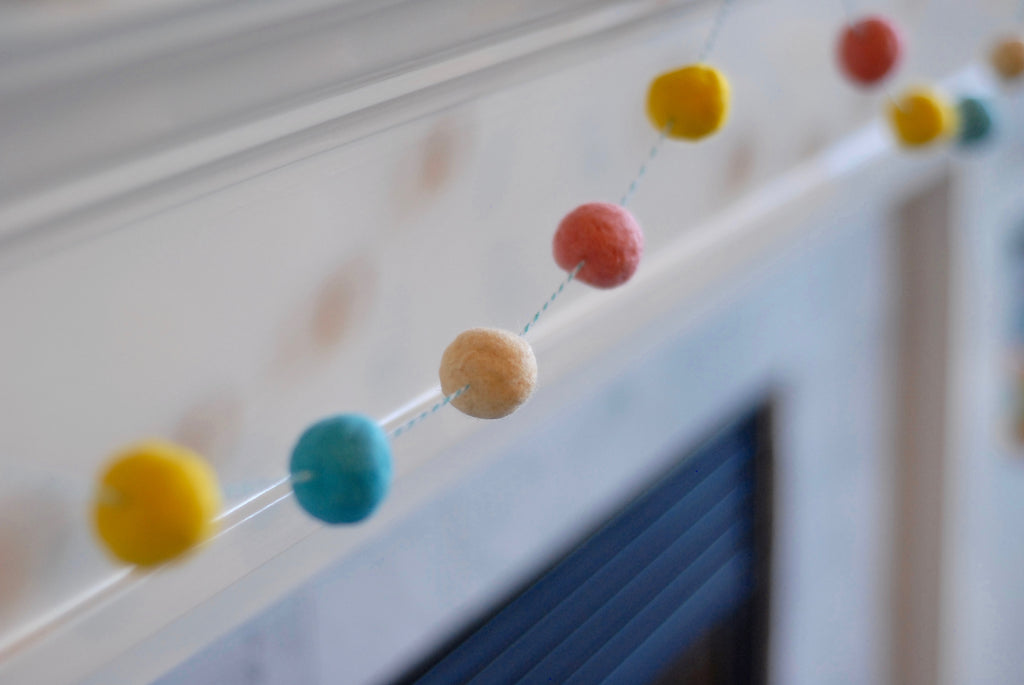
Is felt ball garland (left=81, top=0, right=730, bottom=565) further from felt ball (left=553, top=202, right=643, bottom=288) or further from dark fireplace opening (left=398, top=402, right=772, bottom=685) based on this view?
dark fireplace opening (left=398, top=402, right=772, bottom=685)

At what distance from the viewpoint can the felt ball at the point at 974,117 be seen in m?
0.81

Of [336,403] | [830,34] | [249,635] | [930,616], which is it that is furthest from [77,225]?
[930,616]

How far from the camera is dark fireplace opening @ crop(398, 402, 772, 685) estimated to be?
66 cm

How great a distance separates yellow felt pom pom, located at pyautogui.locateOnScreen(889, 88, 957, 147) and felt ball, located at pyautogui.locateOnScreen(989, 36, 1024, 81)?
12cm

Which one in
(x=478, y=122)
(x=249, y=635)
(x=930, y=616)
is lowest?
(x=930, y=616)

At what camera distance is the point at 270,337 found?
1.36 feet

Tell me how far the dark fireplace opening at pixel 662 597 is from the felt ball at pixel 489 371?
0.29 m

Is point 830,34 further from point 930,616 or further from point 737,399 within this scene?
point 930,616

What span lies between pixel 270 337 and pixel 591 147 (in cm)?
25

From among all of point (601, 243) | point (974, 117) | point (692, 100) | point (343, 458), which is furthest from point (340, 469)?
point (974, 117)

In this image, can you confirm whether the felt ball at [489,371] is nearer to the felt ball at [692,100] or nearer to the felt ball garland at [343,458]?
the felt ball garland at [343,458]

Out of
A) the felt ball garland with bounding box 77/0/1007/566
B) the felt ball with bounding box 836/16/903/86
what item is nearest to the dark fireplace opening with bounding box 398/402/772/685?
the felt ball garland with bounding box 77/0/1007/566

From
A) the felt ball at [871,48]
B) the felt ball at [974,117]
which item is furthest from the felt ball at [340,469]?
the felt ball at [974,117]

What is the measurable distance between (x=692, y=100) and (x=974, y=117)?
17.4 inches
